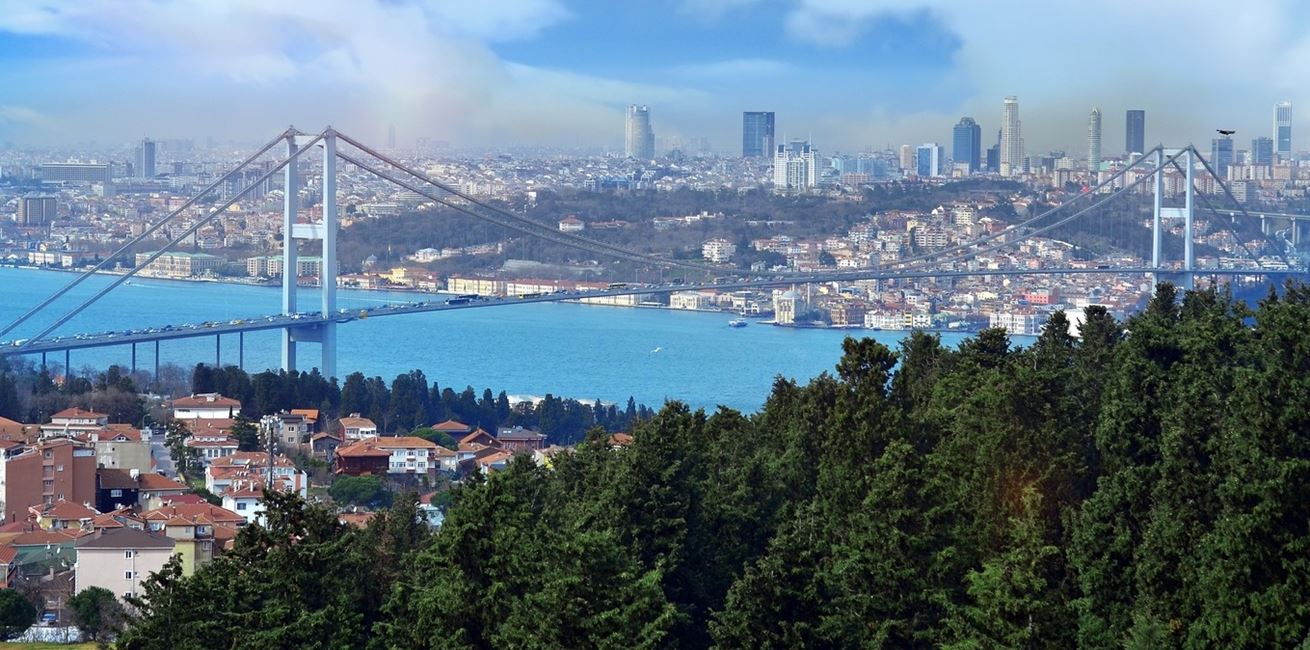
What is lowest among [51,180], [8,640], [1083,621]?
[8,640]

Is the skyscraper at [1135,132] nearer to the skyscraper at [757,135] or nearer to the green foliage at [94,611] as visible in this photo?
the skyscraper at [757,135]

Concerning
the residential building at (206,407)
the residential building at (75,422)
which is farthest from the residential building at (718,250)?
the residential building at (75,422)

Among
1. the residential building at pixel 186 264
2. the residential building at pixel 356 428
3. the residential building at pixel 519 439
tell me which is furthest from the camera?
the residential building at pixel 186 264

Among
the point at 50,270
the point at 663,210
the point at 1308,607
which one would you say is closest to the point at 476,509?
the point at 1308,607

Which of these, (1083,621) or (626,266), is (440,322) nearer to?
(626,266)

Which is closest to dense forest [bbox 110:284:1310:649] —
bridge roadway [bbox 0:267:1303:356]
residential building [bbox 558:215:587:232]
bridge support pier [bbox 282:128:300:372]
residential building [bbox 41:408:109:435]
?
residential building [bbox 41:408:109:435]

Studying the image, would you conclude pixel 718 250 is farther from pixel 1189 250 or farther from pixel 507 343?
pixel 1189 250

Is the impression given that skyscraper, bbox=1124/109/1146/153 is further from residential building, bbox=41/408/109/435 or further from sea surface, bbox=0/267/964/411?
residential building, bbox=41/408/109/435
